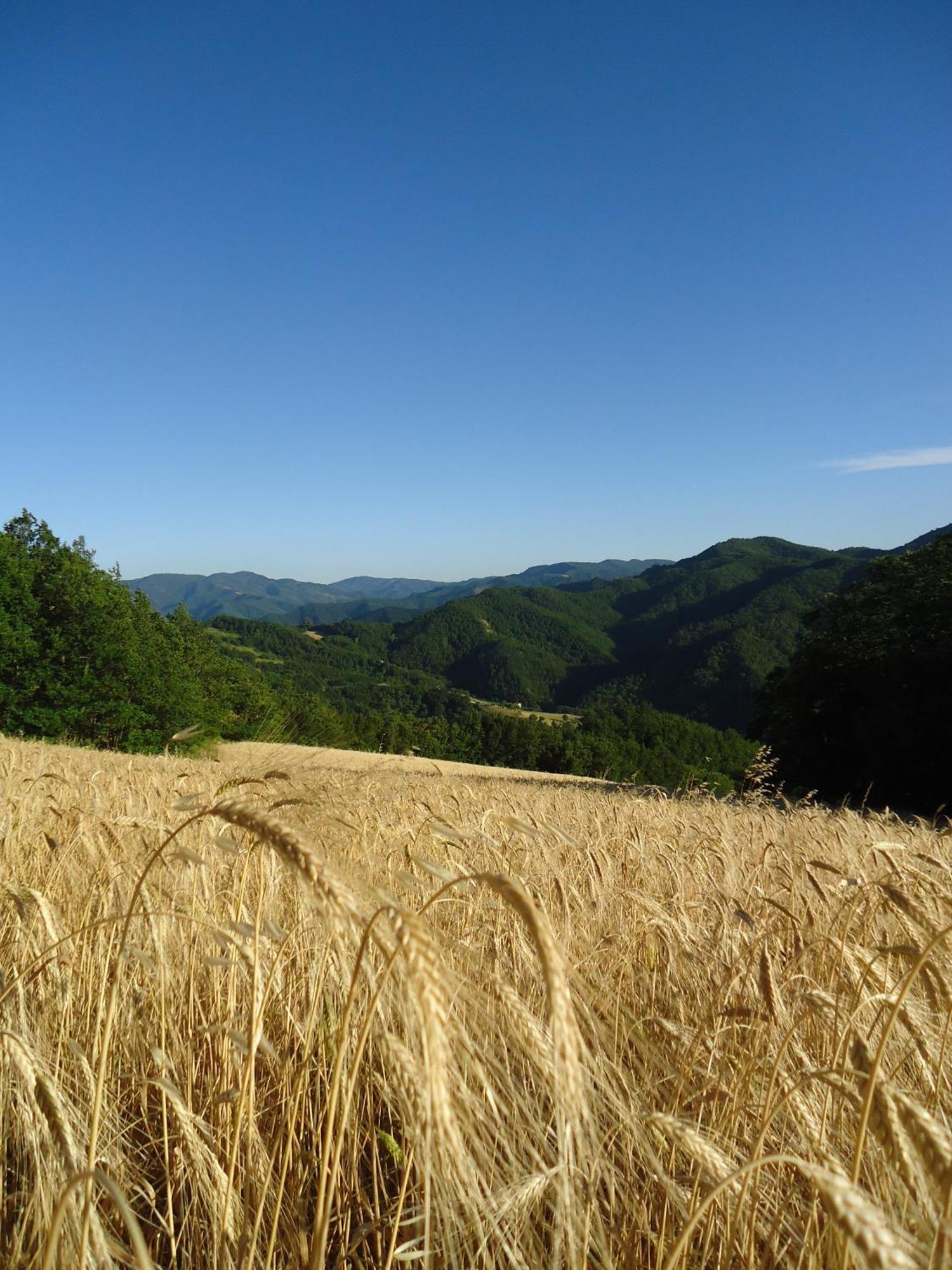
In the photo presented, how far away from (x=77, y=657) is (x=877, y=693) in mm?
31828

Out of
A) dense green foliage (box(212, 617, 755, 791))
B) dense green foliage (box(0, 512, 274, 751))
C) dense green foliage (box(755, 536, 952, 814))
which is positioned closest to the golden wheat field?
dense green foliage (box(755, 536, 952, 814))

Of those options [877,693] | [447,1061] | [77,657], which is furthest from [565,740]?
[447,1061]

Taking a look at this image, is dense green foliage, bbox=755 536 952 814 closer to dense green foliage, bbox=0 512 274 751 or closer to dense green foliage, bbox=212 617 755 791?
dense green foliage, bbox=212 617 755 791

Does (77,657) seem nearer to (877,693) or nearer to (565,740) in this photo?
(877,693)

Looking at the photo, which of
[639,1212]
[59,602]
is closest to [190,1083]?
[639,1212]

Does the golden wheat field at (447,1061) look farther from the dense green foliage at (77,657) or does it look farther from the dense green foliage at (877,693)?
the dense green foliage at (77,657)

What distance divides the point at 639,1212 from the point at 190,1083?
3.20ft

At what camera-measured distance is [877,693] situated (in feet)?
85.9

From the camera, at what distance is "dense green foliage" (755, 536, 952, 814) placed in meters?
25.0

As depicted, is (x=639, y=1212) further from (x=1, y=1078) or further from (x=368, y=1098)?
(x=1, y=1078)

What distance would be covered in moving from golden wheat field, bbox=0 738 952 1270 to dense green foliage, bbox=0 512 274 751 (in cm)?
2891

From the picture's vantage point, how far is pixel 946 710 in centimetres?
2453

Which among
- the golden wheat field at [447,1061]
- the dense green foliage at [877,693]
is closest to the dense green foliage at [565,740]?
the dense green foliage at [877,693]

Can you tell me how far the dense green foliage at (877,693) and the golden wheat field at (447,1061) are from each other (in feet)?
83.8
